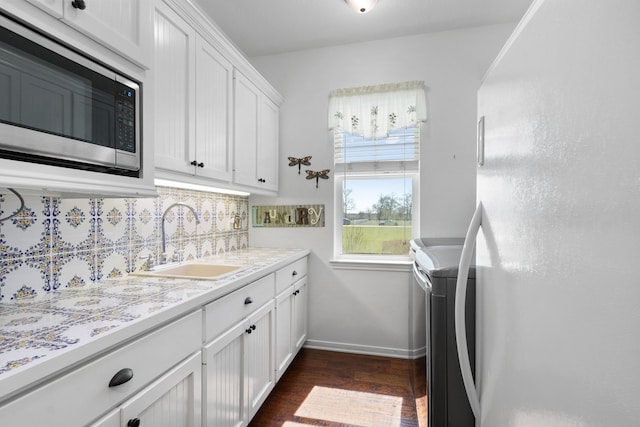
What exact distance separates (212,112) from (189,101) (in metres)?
0.24

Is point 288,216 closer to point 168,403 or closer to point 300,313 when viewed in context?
point 300,313

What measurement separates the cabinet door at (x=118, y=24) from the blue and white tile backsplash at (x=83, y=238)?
2.10ft

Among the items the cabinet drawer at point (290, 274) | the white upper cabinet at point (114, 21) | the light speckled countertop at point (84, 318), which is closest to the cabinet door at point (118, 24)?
the white upper cabinet at point (114, 21)

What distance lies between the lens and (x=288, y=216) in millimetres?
2938

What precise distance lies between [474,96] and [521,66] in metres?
2.14

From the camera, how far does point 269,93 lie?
2.71m

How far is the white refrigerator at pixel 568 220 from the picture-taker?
0.37 meters

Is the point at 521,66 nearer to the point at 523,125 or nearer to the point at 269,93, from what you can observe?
→ the point at 523,125

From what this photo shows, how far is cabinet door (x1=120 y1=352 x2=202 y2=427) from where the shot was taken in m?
0.96

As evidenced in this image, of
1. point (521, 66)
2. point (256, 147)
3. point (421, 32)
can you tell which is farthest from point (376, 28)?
point (521, 66)

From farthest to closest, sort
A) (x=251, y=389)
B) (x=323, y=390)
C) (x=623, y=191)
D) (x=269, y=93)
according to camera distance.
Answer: (x=269, y=93) → (x=323, y=390) → (x=251, y=389) → (x=623, y=191)

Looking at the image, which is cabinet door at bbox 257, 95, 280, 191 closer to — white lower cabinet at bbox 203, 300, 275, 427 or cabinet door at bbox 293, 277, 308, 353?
cabinet door at bbox 293, 277, 308, 353

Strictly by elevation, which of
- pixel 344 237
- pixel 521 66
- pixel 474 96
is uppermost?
pixel 474 96

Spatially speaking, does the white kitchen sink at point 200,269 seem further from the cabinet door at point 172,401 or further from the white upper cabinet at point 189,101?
the cabinet door at point 172,401
